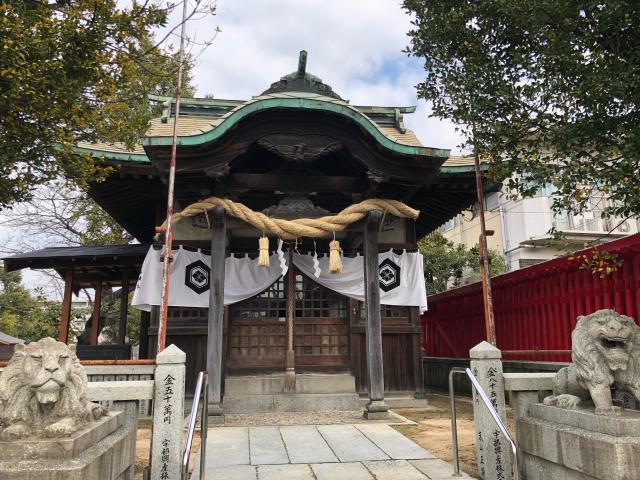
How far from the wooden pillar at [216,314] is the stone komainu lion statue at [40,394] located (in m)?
4.12

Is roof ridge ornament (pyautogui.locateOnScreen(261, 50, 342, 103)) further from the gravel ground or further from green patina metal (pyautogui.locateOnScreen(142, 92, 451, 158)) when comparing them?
the gravel ground

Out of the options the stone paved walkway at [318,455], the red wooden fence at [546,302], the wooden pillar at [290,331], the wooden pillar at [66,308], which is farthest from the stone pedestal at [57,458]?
the wooden pillar at [66,308]

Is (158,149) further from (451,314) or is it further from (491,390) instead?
(451,314)

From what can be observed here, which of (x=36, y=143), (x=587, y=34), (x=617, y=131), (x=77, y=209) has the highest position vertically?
A: (x=77, y=209)

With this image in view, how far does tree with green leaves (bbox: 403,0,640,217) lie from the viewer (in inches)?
197

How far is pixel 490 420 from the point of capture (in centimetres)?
494

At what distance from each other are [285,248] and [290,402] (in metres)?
3.03

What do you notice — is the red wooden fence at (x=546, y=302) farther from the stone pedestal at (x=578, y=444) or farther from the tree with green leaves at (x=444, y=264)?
the tree with green leaves at (x=444, y=264)

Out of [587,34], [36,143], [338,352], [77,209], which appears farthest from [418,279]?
[77,209]

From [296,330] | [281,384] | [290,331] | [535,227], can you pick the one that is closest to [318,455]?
[281,384]

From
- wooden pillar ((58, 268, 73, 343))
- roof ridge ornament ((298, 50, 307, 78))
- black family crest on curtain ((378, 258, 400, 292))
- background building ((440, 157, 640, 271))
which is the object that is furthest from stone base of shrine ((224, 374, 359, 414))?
background building ((440, 157, 640, 271))

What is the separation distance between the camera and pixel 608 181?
5.05m

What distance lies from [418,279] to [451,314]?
4745 mm

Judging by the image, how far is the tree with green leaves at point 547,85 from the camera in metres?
4.99
